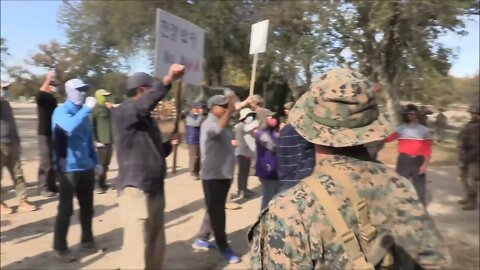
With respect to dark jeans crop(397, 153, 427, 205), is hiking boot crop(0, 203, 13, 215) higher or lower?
lower

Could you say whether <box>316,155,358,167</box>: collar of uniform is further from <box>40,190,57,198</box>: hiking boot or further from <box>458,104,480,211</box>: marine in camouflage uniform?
<box>458,104,480,211</box>: marine in camouflage uniform

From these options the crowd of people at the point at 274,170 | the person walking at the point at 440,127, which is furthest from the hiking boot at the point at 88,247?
the person walking at the point at 440,127

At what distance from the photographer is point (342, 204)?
4.89 feet

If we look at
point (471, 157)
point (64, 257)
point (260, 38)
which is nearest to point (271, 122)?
point (260, 38)

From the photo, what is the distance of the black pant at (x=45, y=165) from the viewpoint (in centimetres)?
759

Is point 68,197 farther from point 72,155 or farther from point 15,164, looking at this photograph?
point 15,164

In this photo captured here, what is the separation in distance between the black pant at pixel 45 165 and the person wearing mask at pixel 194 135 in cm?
277

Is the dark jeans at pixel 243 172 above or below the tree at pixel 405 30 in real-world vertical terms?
below

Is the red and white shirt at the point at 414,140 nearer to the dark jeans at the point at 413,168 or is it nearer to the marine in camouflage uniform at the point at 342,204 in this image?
the dark jeans at the point at 413,168

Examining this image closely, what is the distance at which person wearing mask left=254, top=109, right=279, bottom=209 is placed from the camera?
209 inches

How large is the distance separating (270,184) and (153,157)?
1.95m

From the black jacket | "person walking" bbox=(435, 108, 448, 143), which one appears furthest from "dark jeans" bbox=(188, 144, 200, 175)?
"person walking" bbox=(435, 108, 448, 143)

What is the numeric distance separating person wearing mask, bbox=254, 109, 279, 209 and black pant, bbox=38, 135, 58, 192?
379 cm

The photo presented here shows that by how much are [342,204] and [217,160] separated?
3.38 m
